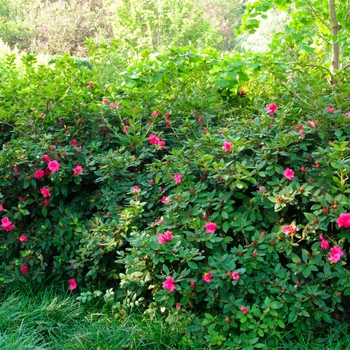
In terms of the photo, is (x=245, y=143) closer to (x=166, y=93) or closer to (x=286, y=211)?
(x=286, y=211)

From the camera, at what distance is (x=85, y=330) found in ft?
8.61

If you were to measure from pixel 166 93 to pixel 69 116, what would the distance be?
0.73 meters

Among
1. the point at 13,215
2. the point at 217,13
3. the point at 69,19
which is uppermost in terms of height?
the point at 13,215

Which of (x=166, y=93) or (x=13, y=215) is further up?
(x=166, y=93)

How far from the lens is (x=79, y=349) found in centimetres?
244

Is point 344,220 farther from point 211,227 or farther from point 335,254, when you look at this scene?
point 211,227

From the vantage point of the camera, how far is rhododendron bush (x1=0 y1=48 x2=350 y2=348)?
244cm

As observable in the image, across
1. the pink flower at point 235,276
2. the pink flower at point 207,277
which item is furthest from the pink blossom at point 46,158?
the pink flower at point 235,276

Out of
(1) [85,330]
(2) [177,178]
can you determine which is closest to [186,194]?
(2) [177,178]

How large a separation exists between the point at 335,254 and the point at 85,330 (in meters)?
1.35

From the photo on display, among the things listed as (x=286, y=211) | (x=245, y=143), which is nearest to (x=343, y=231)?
(x=286, y=211)

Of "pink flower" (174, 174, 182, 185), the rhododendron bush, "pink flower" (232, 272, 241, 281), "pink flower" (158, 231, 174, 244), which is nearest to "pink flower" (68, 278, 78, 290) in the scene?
the rhododendron bush

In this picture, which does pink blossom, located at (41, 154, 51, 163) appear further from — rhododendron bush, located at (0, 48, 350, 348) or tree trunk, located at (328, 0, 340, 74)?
tree trunk, located at (328, 0, 340, 74)

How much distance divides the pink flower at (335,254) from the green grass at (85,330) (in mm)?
396
